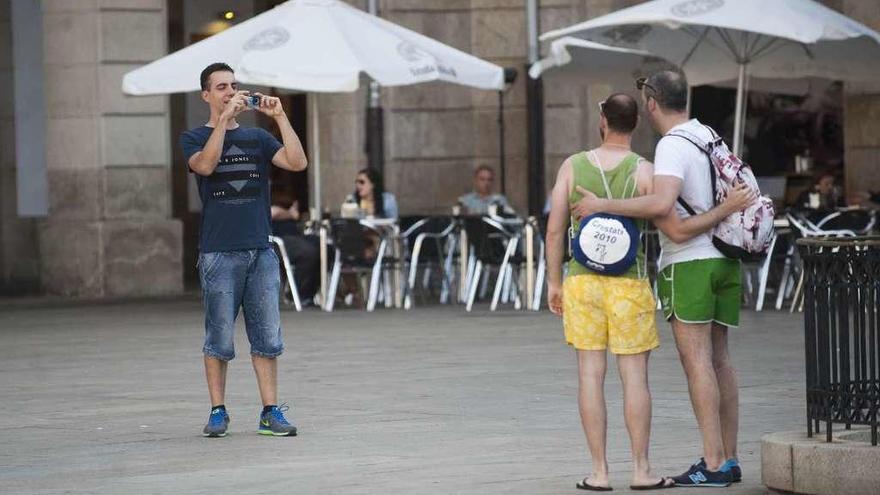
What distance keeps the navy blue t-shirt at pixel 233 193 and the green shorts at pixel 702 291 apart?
2.75 m

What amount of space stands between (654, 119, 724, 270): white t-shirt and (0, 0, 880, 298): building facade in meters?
14.2

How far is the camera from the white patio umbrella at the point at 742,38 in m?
18.1

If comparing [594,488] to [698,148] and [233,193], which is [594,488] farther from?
[233,193]

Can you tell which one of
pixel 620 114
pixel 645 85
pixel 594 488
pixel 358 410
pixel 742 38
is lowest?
pixel 358 410

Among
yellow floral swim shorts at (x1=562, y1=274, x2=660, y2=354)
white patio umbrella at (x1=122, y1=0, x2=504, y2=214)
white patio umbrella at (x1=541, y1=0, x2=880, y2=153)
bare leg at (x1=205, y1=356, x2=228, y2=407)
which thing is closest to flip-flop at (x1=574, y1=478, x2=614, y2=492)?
yellow floral swim shorts at (x1=562, y1=274, x2=660, y2=354)

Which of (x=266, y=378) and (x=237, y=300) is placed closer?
(x=266, y=378)

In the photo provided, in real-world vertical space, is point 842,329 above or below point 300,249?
above

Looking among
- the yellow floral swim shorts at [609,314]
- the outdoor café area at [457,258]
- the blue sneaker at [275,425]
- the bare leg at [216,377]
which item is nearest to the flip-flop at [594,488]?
the yellow floral swim shorts at [609,314]

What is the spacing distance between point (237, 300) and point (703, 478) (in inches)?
126

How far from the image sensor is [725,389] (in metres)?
8.62

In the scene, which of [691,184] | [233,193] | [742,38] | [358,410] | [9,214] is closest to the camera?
[691,184]

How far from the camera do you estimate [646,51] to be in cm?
2025

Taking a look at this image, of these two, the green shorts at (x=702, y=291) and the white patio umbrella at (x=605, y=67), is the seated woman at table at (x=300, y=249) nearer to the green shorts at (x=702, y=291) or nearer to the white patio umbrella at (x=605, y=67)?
the white patio umbrella at (x=605, y=67)

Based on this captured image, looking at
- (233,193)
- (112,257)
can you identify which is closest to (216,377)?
(233,193)
